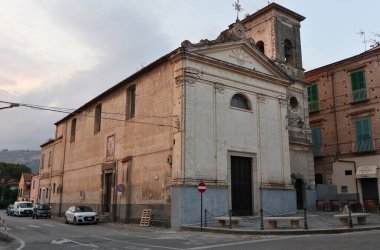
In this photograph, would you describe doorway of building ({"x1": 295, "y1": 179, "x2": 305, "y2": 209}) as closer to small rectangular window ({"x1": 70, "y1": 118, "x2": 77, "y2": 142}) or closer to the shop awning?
the shop awning

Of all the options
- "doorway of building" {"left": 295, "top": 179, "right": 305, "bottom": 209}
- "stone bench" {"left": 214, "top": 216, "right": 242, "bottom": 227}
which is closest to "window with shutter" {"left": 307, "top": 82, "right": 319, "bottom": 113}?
"doorway of building" {"left": 295, "top": 179, "right": 305, "bottom": 209}

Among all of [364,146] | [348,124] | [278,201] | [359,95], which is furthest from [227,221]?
[359,95]

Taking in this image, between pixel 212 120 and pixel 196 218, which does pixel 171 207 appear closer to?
pixel 196 218

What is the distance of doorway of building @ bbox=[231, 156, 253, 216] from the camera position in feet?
71.6

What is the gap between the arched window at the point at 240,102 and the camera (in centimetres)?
2311

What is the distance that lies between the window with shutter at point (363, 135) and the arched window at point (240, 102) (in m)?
9.88

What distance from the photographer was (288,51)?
2972cm

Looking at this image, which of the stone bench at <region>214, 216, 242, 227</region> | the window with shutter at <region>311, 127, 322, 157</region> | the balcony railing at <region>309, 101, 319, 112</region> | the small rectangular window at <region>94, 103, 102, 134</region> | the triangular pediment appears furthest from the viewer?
the balcony railing at <region>309, 101, 319, 112</region>

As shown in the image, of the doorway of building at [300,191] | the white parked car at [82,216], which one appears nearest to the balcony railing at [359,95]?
the doorway of building at [300,191]

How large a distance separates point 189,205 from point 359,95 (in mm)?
16680

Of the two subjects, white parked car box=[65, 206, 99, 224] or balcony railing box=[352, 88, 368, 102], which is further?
balcony railing box=[352, 88, 368, 102]

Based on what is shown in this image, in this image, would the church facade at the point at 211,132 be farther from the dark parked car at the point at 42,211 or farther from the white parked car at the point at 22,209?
the white parked car at the point at 22,209

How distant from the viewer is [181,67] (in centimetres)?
2080

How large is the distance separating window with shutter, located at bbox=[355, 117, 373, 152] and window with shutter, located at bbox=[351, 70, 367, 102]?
5.34 ft
